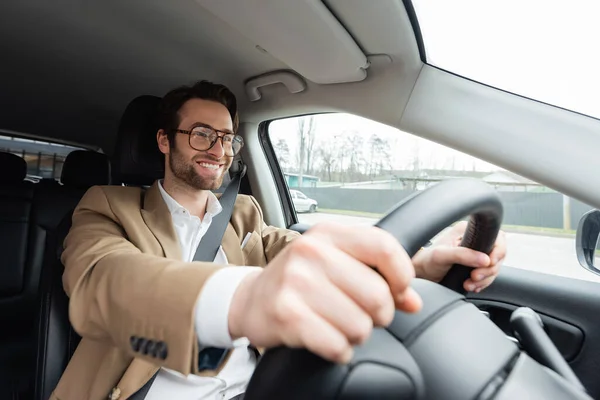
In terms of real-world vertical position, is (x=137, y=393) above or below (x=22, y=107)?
below

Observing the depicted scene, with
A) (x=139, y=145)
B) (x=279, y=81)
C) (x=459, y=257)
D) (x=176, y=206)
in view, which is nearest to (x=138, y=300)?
(x=459, y=257)

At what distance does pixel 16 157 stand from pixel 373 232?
8.29ft

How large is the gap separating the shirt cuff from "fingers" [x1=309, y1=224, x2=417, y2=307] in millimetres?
134

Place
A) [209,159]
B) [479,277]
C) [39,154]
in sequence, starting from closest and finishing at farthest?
1. [479,277]
2. [209,159]
3. [39,154]

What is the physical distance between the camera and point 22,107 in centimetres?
283

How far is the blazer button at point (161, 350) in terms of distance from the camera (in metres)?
0.54

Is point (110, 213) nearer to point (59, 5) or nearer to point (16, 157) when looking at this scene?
point (59, 5)

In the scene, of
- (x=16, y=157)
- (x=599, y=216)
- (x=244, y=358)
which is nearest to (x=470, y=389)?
(x=244, y=358)

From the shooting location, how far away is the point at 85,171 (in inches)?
83.4

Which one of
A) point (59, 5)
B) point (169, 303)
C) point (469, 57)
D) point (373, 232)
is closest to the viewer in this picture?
point (373, 232)

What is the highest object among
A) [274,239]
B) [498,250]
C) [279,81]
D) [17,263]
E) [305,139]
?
[279,81]

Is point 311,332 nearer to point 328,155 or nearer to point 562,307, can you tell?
point 562,307

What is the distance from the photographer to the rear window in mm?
3244

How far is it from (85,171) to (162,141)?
0.77 metres
